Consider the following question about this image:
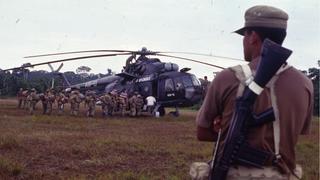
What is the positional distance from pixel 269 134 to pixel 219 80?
344 mm

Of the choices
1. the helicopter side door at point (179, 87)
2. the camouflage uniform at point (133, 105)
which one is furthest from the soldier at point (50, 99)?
the helicopter side door at point (179, 87)

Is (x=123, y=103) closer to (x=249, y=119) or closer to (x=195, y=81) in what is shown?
(x=195, y=81)

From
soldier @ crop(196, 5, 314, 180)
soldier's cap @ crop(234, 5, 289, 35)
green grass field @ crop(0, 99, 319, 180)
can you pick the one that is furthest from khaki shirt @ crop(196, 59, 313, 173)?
green grass field @ crop(0, 99, 319, 180)

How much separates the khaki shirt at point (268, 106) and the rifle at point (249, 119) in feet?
0.14

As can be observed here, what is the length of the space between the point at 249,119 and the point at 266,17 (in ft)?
1.70

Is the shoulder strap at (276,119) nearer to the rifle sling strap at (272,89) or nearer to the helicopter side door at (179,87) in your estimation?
the rifle sling strap at (272,89)

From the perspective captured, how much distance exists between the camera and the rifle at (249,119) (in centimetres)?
244

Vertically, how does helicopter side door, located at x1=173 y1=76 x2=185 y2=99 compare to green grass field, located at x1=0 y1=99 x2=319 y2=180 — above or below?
above

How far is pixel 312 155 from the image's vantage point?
30.7ft

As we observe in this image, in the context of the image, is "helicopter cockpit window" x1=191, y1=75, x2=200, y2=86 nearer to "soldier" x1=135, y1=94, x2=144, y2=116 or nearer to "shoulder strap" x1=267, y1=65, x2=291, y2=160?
"soldier" x1=135, y1=94, x2=144, y2=116

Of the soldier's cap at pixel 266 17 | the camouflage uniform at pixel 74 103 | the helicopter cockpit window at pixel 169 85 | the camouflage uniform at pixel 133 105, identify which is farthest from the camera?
the helicopter cockpit window at pixel 169 85

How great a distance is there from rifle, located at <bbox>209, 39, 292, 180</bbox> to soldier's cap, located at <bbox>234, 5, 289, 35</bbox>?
0.16 meters

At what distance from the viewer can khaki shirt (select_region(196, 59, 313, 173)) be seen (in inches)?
98.2

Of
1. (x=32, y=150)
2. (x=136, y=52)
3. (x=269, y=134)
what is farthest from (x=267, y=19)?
(x=136, y=52)
